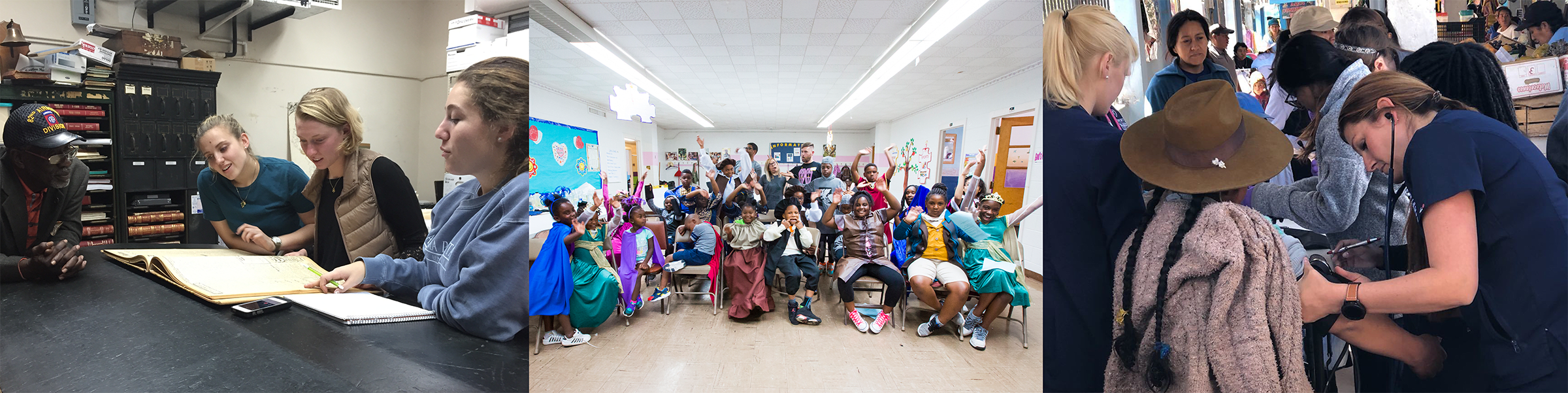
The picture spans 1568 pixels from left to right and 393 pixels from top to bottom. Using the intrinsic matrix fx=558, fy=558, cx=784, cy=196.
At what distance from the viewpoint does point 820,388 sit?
1595 millimetres

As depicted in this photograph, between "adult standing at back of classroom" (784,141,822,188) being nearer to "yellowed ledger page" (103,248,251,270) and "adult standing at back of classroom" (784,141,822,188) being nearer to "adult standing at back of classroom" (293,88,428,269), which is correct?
"adult standing at back of classroom" (293,88,428,269)

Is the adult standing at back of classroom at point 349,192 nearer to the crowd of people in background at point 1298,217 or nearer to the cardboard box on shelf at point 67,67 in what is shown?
the cardboard box on shelf at point 67,67

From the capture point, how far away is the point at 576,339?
1.75 m

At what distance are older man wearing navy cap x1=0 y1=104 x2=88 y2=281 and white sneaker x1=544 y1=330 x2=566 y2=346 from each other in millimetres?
1153

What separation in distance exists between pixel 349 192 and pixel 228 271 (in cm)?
35

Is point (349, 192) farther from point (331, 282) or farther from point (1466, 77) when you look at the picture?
point (1466, 77)

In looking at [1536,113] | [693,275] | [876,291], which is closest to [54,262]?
[693,275]

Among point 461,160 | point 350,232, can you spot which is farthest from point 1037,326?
point 350,232

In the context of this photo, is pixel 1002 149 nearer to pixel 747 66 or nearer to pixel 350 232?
pixel 747 66

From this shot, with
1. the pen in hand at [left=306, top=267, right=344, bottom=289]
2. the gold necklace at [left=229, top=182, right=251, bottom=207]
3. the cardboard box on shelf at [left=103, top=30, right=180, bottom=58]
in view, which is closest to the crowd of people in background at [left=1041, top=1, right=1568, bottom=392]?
the pen in hand at [left=306, top=267, right=344, bottom=289]

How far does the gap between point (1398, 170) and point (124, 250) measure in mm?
3316

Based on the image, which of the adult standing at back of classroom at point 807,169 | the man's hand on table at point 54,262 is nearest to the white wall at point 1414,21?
the adult standing at back of classroom at point 807,169

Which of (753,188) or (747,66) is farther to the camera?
(753,188)

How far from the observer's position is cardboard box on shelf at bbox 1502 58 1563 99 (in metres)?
1.66
